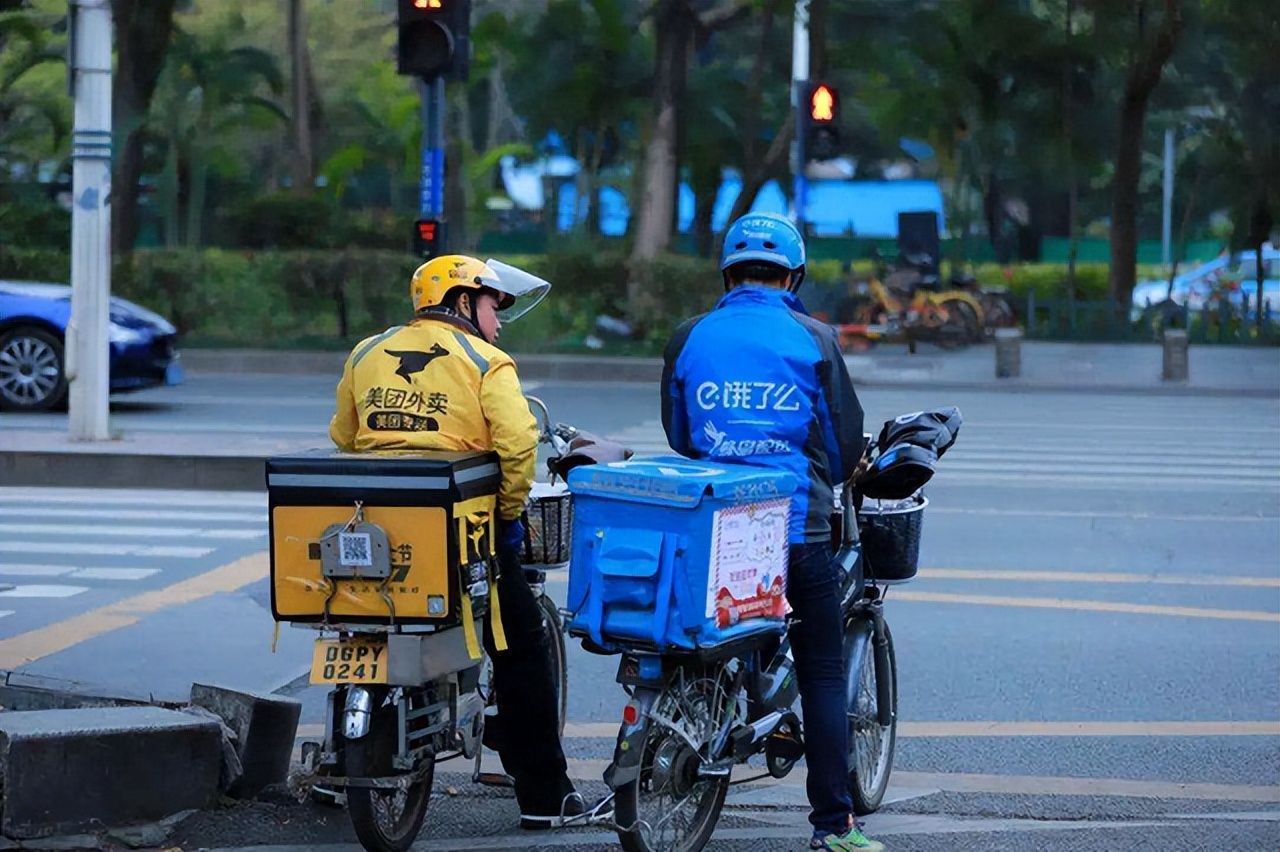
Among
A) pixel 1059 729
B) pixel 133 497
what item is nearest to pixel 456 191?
pixel 133 497

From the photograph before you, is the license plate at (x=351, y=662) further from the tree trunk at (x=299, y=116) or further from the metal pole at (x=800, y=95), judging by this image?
the tree trunk at (x=299, y=116)

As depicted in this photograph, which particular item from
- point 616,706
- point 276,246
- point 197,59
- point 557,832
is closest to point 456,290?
point 557,832

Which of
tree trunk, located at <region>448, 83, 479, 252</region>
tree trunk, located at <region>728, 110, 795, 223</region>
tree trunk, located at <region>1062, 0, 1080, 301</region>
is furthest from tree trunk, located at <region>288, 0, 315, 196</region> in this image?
tree trunk, located at <region>1062, 0, 1080, 301</region>

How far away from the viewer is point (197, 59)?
108 feet

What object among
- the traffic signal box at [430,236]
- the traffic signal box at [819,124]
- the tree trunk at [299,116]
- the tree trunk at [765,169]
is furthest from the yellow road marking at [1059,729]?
the tree trunk at [299,116]

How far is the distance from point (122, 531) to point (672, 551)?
720 centimetres

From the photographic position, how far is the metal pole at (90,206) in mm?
13750

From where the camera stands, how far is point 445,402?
5.27 metres

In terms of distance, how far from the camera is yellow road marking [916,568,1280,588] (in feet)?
33.2

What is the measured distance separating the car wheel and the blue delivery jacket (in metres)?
13.4

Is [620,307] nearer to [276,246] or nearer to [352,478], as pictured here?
[276,246]

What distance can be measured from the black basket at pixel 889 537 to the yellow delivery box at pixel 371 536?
1.43 meters

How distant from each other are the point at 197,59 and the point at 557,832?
29.2 m

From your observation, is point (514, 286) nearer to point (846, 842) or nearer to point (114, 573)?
point (846, 842)
